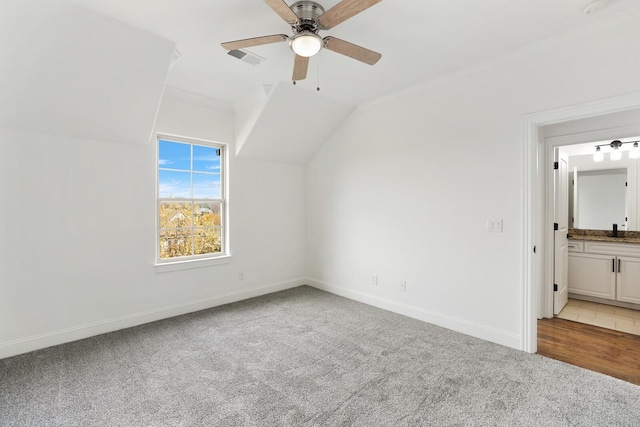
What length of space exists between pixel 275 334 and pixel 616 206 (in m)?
5.06

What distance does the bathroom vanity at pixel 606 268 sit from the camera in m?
3.86

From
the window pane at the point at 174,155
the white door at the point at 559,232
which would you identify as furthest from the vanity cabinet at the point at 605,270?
the window pane at the point at 174,155

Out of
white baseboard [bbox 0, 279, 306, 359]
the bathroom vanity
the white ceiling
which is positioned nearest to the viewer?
the white ceiling

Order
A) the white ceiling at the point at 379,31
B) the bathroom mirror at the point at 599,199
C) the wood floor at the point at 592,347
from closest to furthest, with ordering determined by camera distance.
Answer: the white ceiling at the point at 379,31 < the wood floor at the point at 592,347 < the bathroom mirror at the point at 599,199

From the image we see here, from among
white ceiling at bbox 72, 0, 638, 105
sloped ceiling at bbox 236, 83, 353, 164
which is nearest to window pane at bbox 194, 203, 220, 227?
sloped ceiling at bbox 236, 83, 353, 164

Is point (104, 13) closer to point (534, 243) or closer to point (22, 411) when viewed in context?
point (22, 411)

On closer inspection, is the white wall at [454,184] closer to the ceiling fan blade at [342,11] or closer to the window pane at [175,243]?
the ceiling fan blade at [342,11]

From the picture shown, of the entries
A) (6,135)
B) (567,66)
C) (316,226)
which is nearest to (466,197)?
(567,66)

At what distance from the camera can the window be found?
12.4ft

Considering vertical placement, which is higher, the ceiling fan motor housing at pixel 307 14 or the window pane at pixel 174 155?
the ceiling fan motor housing at pixel 307 14

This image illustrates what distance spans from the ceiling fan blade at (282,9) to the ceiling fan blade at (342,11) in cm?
18

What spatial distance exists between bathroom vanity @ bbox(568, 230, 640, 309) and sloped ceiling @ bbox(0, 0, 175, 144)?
555cm

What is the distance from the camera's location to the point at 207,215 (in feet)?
13.6

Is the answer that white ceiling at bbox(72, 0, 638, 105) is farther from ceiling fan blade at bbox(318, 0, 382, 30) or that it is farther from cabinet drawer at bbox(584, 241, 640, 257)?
cabinet drawer at bbox(584, 241, 640, 257)
